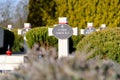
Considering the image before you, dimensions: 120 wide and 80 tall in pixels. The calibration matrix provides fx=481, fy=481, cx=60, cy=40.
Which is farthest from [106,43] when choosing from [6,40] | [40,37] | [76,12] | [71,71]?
[76,12]

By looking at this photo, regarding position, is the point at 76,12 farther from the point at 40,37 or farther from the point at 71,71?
the point at 71,71

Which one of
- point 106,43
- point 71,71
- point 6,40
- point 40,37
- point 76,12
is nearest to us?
point 71,71

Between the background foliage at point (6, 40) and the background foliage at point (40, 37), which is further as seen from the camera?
the background foliage at point (6, 40)

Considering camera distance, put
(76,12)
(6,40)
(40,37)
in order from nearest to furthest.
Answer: (40,37)
(6,40)
(76,12)

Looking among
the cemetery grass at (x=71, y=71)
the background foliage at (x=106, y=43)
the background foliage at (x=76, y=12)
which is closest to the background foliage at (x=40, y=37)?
the background foliage at (x=76, y=12)

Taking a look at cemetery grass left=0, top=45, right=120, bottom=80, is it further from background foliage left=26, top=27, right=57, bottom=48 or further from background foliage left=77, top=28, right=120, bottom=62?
background foliage left=26, top=27, right=57, bottom=48

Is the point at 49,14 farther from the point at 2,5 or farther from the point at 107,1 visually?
the point at 2,5

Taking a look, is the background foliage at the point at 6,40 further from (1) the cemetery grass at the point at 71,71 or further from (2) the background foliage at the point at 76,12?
(1) the cemetery grass at the point at 71,71

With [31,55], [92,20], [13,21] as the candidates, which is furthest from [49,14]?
[31,55]

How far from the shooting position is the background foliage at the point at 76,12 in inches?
1088

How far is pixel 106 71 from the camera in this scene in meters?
3.46

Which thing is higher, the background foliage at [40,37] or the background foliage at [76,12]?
the background foliage at [76,12]

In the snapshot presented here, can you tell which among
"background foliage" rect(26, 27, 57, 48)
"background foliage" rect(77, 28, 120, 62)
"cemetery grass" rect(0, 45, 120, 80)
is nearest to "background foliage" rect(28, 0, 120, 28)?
"background foliage" rect(26, 27, 57, 48)

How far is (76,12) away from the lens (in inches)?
1114
